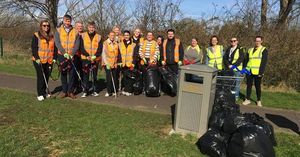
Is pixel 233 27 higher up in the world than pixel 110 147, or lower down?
higher up

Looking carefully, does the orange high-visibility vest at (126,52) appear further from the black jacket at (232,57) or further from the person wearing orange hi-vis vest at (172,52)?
the black jacket at (232,57)

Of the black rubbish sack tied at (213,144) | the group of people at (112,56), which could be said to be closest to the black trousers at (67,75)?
the group of people at (112,56)

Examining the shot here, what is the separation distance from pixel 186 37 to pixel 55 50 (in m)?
7.65

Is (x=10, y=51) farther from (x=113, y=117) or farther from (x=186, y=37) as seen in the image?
(x=113, y=117)

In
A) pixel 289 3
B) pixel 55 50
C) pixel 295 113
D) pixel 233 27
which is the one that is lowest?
pixel 295 113

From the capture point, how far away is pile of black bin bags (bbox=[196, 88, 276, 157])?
15.6 feet

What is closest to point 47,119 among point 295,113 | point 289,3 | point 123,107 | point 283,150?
point 123,107

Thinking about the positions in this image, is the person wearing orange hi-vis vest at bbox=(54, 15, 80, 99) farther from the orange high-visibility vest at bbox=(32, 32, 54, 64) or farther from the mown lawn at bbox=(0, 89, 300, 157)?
the mown lawn at bbox=(0, 89, 300, 157)

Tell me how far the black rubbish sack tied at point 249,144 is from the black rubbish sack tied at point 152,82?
4.48 m

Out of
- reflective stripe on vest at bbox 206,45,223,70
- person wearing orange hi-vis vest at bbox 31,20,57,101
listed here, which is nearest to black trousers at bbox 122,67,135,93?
person wearing orange hi-vis vest at bbox 31,20,57,101

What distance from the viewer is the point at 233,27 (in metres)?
14.3

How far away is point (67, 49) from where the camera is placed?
27.7 feet

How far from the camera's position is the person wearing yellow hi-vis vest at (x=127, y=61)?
923cm

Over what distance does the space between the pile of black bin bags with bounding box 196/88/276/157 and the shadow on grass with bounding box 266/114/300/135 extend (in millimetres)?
1452
